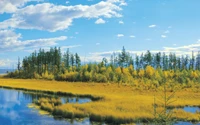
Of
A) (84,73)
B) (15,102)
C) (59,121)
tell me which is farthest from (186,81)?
(59,121)

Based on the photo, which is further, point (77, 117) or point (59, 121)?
point (77, 117)

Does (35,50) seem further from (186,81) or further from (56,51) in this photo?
(186,81)

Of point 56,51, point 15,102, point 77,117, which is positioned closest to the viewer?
point 77,117

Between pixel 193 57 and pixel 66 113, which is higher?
pixel 193 57

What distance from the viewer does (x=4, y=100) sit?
53.3 meters

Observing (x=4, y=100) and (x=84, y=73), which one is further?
(x=84, y=73)

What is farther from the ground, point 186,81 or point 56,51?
point 56,51

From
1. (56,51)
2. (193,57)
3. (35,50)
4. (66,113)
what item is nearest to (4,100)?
(66,113)

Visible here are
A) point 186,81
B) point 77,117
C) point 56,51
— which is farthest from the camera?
point 56,51

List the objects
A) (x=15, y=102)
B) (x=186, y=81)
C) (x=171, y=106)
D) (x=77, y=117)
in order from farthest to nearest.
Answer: (x=186, y=81) < (x=15, y=102) < (x=171, y=106) < (x=77, y=117)

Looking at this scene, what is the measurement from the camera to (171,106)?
4369 cm

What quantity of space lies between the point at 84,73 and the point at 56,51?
4254 centimetres

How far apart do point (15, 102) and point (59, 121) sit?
68.6 feet

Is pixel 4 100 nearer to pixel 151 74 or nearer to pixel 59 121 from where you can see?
pixel 59 121
